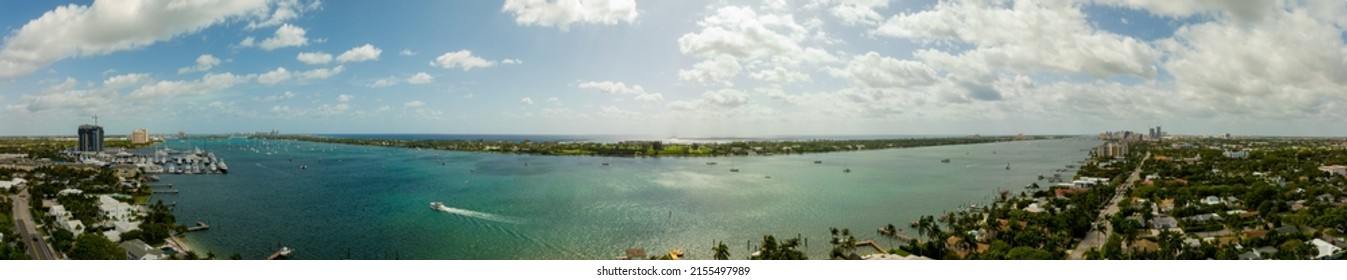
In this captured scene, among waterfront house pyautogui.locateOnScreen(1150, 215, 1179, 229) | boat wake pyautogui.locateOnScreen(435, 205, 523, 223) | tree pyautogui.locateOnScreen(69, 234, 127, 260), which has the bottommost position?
boat wake pyautogui.locateOnScreen(435, 205, 523, 223)

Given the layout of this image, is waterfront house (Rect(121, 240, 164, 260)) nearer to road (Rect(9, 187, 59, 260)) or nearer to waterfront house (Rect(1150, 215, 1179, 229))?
road (Rect(9, 187, 59, 260))

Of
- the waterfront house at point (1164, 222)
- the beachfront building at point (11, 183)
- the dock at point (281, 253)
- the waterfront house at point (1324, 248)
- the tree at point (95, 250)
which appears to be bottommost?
the dock at point (281, 253)

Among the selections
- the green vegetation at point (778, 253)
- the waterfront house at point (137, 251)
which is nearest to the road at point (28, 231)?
the waterfront house at point (137, 251)

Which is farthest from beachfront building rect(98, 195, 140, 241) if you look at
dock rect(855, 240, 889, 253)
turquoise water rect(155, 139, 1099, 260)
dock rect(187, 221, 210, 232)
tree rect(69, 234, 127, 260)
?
dock rect(855, 240, 889, 253)

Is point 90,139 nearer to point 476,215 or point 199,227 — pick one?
point 199,227

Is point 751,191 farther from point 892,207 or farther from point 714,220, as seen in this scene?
point 714,220

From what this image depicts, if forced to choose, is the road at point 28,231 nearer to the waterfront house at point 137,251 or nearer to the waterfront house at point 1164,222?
the waterfront house at point 137,251
